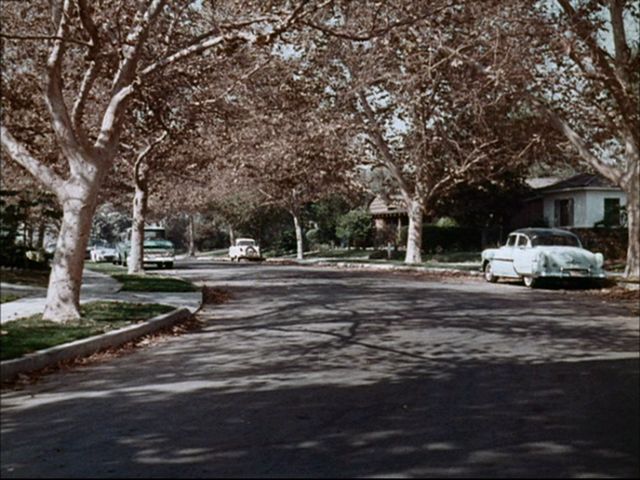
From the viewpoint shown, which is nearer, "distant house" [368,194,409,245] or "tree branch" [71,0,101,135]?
"tree branch" [71,0,101,135]

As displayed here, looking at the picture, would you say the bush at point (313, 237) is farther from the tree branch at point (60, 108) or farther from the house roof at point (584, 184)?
the tree branch at point (60, 108)

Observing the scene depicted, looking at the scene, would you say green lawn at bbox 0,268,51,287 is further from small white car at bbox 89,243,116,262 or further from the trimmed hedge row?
small white car at bbox 89,243,116,262

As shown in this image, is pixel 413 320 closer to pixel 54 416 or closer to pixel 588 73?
pixel 54 416

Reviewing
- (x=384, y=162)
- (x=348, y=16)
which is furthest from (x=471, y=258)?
(x=348, y=16)

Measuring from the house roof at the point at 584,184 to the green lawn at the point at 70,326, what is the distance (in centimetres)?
3469

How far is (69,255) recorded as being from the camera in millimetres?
12617

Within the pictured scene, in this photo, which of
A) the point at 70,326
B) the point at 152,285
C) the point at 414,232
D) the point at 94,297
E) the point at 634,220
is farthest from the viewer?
the point at 414,232

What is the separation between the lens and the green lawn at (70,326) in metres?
9.89

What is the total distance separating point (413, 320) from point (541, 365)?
16.1 feet

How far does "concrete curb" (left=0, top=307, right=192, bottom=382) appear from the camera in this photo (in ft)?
28.7

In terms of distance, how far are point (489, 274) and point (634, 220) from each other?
16.0ft

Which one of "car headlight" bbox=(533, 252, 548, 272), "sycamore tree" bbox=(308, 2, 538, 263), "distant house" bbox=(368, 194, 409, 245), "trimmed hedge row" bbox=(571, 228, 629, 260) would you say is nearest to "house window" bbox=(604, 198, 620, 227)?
"trimmed hedge row" bbox=(571, 228, 629, 260)

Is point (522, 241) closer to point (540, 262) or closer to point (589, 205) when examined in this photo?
point (540, 262)

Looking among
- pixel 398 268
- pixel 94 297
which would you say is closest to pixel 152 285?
pixel 94 297
